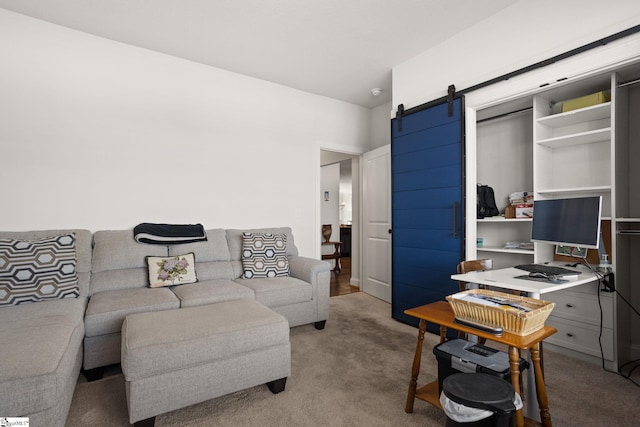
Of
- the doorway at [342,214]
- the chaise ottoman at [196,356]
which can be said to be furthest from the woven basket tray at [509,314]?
the doorway at [342,214]

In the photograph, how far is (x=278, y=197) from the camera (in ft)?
13.3

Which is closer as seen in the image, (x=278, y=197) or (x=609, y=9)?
(x=609, y=9)

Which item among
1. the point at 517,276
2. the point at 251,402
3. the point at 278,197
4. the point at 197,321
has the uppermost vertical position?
the point at 278,197

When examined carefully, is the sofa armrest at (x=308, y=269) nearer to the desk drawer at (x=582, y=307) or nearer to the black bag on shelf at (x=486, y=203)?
the black bag on shelf at (x=486, y=203)

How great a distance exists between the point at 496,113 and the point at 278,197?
254 centimetres

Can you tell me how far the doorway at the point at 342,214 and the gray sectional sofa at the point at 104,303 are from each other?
1.43m

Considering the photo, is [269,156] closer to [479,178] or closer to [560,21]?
[479,178]

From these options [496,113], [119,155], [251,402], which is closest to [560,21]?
[496,113]

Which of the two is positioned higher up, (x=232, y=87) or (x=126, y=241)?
(x=232, y=87)

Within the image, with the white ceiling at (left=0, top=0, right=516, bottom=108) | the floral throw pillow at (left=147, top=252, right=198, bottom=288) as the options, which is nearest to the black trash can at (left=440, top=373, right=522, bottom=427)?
the floral throw pillow at (left=147, top=252, right=198, bottom=288)

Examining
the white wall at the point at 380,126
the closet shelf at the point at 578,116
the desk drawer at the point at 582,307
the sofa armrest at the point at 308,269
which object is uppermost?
the white wall at the point at 380,126

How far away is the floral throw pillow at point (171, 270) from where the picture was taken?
277 centimetres

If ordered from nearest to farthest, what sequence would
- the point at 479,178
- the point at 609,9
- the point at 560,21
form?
the point at 609,9, the point at 560,21, the point at 479,178

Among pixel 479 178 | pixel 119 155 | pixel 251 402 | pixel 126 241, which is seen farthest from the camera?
pixel 479 178
